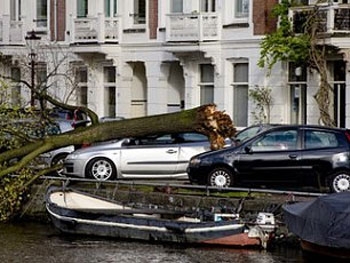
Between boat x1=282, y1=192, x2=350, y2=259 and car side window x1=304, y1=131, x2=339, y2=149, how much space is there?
139 inches

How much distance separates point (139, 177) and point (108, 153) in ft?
3.53

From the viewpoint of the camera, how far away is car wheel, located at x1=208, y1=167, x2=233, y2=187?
32.3 meters

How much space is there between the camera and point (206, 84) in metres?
47.2

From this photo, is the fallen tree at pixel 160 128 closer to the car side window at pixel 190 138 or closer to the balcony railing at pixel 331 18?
the car side window at pixel 190 138

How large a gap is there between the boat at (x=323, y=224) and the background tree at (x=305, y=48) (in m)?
13.9

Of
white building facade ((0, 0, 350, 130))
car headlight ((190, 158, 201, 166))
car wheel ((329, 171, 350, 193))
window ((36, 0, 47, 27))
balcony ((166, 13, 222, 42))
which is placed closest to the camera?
car wheel ((329, 171, 350, 193))

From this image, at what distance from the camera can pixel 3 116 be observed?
101 ft

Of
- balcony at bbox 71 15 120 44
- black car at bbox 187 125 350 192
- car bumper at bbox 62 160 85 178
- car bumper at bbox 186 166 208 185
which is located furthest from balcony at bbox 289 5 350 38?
car bumper at bbox 62 160 85 178

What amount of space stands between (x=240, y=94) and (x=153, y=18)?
4994mm

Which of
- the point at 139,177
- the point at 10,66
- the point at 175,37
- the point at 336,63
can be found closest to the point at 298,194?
the point at 139,177

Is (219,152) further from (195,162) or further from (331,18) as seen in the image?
(331,18)

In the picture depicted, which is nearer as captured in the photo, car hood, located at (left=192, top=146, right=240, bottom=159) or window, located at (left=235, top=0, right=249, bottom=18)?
car hood, located at (left=192, top=146, right=240, bottom=159)

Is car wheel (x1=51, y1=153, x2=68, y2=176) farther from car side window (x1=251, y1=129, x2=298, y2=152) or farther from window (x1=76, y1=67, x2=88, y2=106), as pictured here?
window (x1=76, y1=67, x2=88, y2=106)

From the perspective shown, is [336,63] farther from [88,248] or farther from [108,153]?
[88,248]
